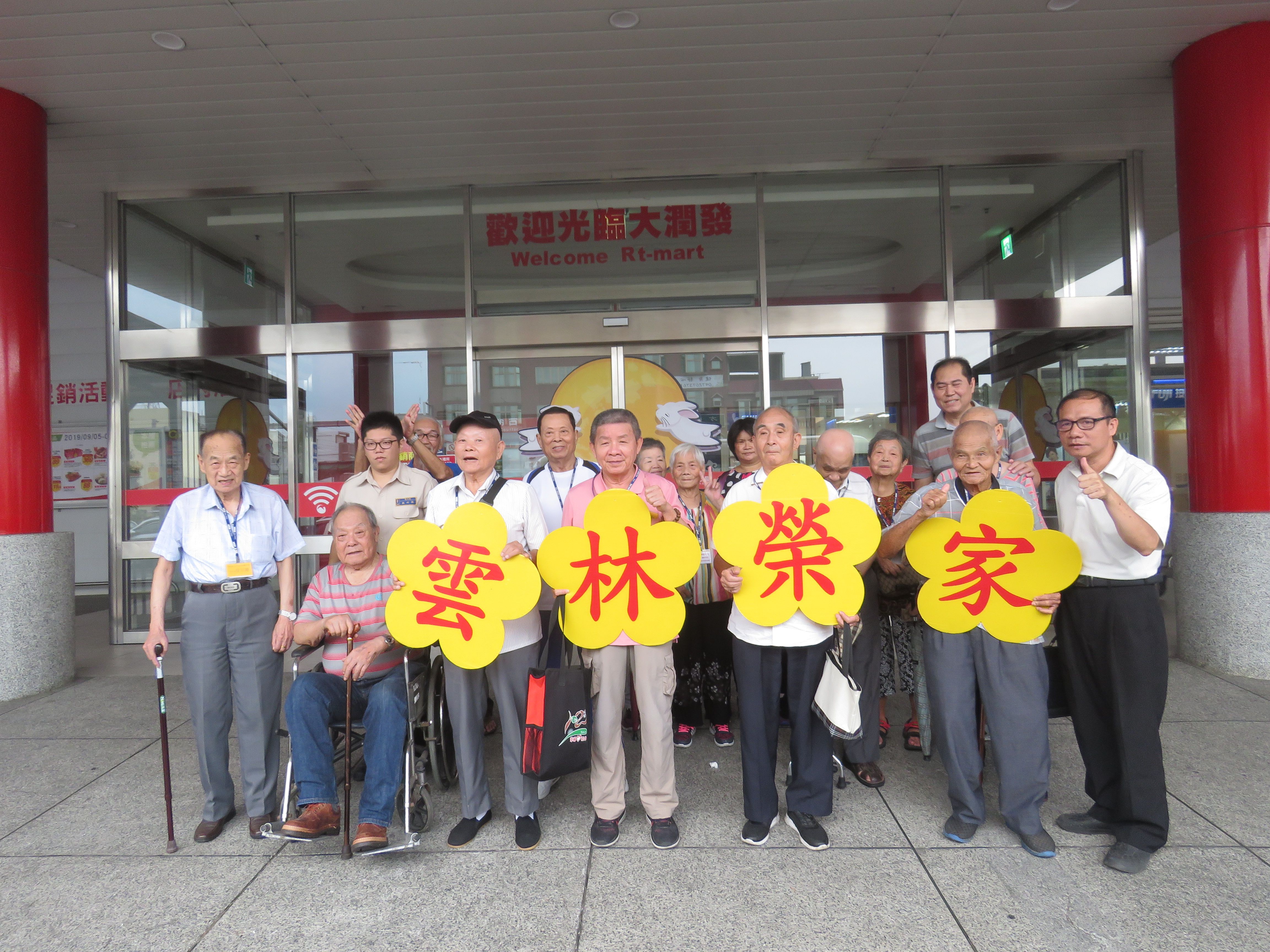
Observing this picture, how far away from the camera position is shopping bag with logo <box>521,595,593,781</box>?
2.60 m

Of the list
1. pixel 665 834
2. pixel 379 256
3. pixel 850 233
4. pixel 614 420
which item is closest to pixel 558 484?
pixel 614 420

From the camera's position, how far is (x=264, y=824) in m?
2.76

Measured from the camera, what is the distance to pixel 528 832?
2727mm

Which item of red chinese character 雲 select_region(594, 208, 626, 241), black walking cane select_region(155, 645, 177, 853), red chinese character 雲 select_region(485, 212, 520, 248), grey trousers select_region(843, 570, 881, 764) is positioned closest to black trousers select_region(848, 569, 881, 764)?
grey trousers select_region(843, 570, 881, 764)

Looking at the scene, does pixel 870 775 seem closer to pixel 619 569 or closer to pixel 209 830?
pixel 619 569

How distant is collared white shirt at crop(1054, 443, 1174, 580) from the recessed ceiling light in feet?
17.5

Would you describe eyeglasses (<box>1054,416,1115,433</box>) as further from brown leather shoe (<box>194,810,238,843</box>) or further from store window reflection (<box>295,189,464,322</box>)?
store window reflection (<box>295,189,464,322</box>)

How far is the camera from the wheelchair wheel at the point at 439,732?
10.2 feet

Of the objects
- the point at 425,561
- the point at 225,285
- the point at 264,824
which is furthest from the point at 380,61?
the point at 264,824

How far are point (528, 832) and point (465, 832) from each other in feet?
0.81

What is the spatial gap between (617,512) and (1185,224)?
482 cm

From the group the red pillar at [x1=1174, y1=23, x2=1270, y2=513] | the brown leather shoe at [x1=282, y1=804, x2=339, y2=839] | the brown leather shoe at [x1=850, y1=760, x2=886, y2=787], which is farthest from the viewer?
the red pillar at [x1=1174, y1=23, x2=1270, y2=513]

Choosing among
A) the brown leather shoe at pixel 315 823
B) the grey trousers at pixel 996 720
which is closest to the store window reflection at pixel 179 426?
the brown leather shoe at pixel 315 823

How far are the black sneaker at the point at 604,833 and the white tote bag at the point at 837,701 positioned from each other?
0.89 meters
